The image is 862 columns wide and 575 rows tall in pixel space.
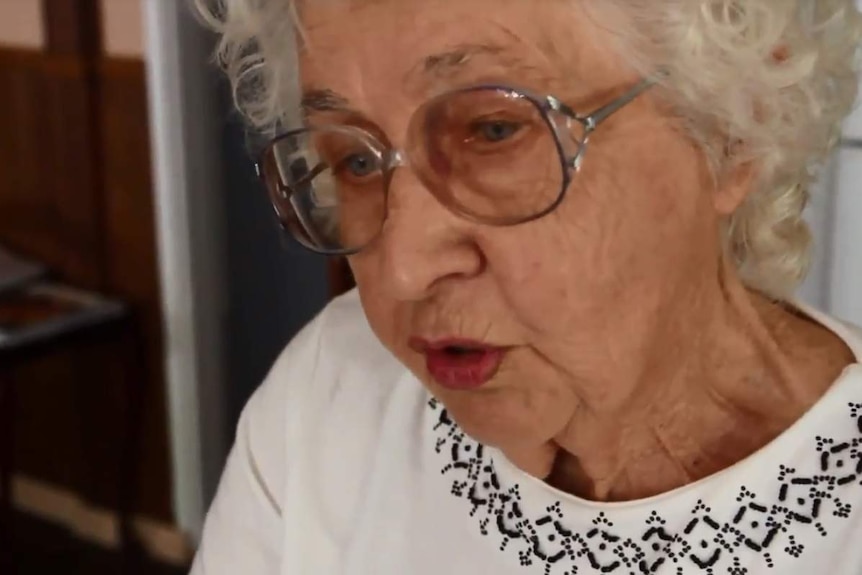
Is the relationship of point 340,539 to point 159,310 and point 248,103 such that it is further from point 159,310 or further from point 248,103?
point 159,310

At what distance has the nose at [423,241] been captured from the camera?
867mm

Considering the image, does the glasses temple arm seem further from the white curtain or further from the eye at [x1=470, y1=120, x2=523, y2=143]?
the white curtain

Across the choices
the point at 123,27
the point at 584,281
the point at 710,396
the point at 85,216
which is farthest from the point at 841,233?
the point at 85,216

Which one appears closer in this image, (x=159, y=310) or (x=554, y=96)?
(x=554, y=96)

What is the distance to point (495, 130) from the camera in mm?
844

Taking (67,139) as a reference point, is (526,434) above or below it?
below

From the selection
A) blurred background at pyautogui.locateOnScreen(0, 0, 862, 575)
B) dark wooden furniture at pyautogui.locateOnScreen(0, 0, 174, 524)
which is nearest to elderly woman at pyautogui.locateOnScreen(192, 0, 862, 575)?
blurred background at pyautogui.locateOnScreen(0, 0, 862, 575)

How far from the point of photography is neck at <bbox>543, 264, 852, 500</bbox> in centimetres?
95

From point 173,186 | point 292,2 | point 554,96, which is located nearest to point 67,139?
point 173,186

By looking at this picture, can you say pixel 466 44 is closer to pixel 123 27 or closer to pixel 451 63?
pixel 451 63

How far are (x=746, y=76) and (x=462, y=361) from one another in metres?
0.31

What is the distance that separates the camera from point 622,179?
2.81ft

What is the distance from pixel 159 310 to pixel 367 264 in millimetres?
1937

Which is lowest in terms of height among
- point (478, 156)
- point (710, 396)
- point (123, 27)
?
point (710, 396)
